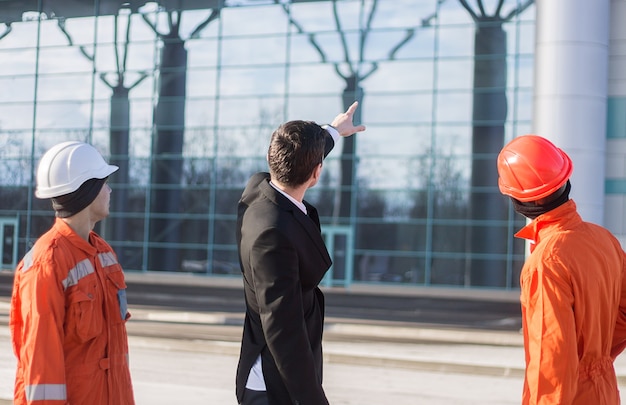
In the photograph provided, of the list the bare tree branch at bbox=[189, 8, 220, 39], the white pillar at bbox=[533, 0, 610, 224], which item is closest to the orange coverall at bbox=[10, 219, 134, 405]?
the white pillar at bbox=[533, 0, 610, 224]

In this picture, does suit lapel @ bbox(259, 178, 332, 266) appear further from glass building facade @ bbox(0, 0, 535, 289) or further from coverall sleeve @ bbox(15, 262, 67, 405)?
glass building facade @ bbox(0, 0, 535, 289)

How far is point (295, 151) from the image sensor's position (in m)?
3.37

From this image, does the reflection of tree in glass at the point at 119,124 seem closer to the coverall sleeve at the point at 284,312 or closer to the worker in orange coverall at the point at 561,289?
the coverall sleeve at the point at 284,312

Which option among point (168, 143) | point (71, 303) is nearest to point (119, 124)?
point (168, 143)

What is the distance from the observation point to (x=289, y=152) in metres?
3.38

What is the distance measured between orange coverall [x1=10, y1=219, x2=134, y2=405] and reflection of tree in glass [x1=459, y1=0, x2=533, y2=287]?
30827mm

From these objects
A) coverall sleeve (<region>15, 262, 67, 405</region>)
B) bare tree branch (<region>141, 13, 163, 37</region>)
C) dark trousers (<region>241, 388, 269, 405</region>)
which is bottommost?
dark trousers (<region>241, 388, 269, 405</region>)

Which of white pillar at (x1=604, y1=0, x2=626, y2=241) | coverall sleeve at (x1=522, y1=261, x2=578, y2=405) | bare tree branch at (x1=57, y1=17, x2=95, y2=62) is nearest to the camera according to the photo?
coverall sleeve at (x1=522, y1=261, x2=578, y2=405)

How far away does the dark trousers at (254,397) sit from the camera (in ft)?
11.5

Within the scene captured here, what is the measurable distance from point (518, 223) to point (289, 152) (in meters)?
30.7

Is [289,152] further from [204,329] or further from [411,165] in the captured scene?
[411,165]

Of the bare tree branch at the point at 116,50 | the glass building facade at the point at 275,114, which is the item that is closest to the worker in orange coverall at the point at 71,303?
the glass building facade at the point at 275,114

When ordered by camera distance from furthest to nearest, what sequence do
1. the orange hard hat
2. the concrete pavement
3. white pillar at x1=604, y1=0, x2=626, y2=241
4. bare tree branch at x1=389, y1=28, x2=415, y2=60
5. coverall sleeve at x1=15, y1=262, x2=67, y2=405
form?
bare tree branch at x1=389, y1=28, x2=415, y2=60
white pillar at x1=604, y1=0, x2=626, y2=241
the concrete pavement
coverall sleeve at x1=15, y1=262, x2=67, y2=405
the orange hard hat

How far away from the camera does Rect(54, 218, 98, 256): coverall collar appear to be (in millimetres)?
3652
